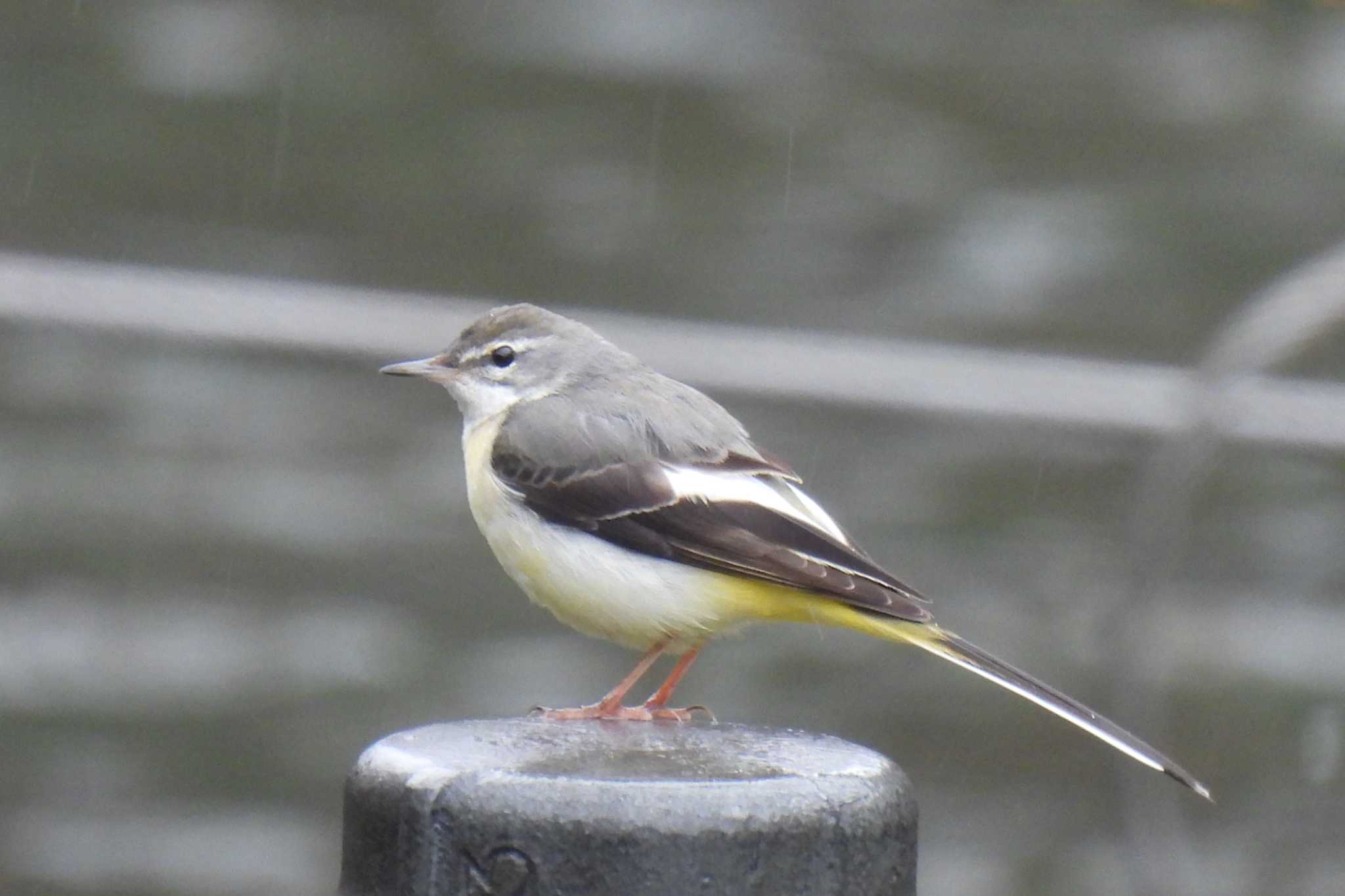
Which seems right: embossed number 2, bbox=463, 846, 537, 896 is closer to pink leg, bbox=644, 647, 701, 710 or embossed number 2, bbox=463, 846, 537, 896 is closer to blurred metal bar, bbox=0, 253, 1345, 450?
pink leg, bbox=644, 647, 701, 710

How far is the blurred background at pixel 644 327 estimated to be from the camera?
→ 6.36 m

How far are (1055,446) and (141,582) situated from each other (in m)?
3.38

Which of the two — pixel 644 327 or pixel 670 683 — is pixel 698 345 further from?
pixel 670 683

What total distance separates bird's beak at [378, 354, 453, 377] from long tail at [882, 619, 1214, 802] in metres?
1.39

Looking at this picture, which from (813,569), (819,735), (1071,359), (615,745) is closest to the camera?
(615,745)

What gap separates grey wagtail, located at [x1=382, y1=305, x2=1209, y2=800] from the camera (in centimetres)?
362

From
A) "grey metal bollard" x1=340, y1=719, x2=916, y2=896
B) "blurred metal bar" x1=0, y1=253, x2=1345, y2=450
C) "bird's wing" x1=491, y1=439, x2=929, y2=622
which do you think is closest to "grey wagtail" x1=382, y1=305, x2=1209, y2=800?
"bird's wing" x1=491, y1=439, x2=929, y2=622

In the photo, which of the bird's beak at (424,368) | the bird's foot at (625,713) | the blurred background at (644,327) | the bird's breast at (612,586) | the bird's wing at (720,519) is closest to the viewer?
the bird's foot at (625,713)

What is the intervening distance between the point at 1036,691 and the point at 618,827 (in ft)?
5.11

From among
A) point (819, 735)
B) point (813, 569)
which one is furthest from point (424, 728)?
point (813, 569)

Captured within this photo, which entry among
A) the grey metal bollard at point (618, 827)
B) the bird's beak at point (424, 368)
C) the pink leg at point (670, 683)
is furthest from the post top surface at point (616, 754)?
the bird's beak at point (424, 368)

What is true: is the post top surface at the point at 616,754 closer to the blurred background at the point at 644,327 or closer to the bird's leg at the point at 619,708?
the bird's leg at the point at 619,708

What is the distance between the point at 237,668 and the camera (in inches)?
264

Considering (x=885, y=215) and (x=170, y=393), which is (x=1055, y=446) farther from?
(x=170, y=393)
